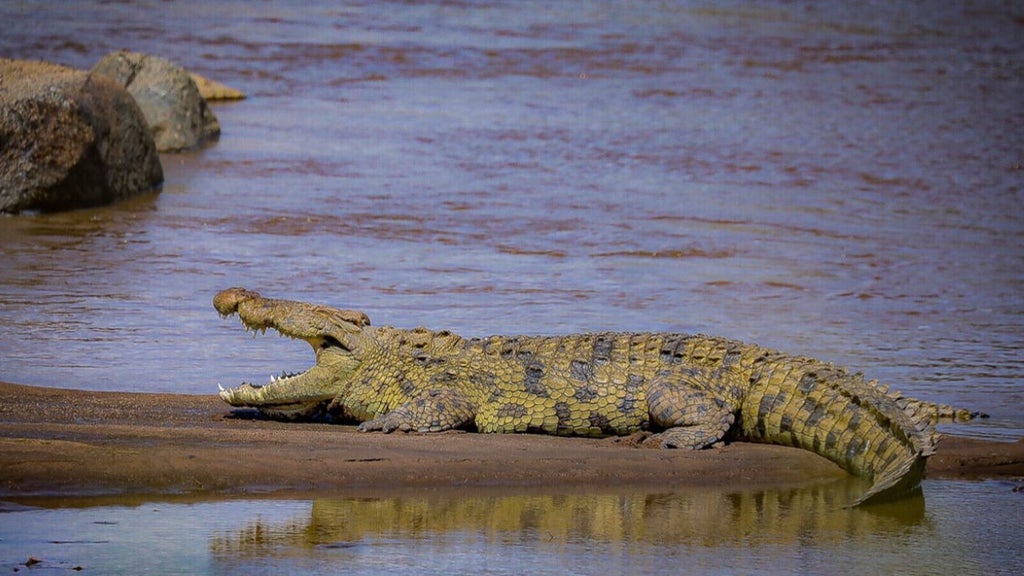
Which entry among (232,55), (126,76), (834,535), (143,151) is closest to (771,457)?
(834,535)

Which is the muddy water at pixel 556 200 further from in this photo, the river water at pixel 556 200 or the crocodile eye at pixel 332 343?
the crocodile eye at pixel 332 343

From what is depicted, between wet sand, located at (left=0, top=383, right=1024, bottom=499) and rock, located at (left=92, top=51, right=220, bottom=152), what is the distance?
920 centimetres

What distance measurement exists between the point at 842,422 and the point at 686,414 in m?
0.69

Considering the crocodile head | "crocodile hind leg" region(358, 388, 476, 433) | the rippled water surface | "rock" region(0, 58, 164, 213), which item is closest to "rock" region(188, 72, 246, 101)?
"rock" region(0, 58, 164, 213)

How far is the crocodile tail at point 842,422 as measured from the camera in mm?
6750

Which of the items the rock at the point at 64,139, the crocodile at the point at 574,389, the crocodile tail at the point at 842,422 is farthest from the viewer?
the rock at the point at 64,139

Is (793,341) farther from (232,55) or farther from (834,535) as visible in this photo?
(232,55)

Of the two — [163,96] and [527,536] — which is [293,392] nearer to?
[527,536]

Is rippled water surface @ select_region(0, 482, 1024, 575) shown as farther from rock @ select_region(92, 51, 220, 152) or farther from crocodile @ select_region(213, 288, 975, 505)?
rock @ select_region(92, 51, 220, 152)

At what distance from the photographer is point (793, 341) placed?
10039mm

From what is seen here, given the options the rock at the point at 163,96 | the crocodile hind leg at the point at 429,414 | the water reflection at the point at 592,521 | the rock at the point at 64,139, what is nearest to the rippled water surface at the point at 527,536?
the water reflection at the point at 592,521

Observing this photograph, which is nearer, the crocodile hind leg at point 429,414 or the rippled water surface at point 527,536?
the rippled water surface at point 527,536

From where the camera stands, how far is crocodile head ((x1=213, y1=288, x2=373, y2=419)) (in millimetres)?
7621

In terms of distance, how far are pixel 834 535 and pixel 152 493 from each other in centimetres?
260
